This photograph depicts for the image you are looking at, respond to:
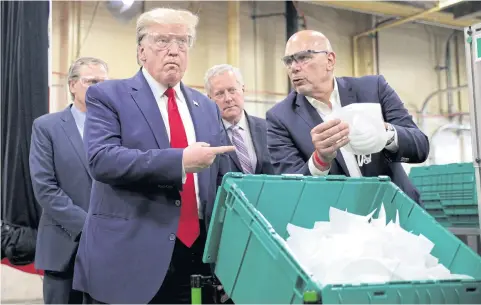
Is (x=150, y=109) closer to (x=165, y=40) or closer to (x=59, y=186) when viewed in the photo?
(x=165, y=40)

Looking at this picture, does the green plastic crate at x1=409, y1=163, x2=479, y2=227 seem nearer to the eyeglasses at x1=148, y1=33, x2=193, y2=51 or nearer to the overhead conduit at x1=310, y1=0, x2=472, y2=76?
the overhead conduit at x1=310, y1=0, x2=472, y2=76

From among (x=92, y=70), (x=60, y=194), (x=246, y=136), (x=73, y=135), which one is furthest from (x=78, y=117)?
(x=246, y=136)

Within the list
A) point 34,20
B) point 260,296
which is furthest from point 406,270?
point 34,20

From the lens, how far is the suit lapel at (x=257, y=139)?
214 cm

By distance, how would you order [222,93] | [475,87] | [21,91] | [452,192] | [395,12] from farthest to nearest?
1. [395,12]
2. [452,192]
3. [21,91]
4. [222,93]
5. [475,87]

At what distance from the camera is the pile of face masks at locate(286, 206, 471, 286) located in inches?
37.7

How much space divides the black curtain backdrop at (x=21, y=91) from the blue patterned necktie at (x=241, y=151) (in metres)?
1.24

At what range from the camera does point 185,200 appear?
1442mm

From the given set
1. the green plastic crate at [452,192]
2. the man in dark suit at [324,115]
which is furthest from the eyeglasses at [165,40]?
the green plastic crate at [452,192]

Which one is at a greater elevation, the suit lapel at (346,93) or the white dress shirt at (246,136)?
the suit lapel at (346,93)

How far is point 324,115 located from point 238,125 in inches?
25.9

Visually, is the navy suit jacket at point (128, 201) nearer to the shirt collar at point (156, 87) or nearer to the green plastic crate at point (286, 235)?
the shirt collar at point (156, 87)

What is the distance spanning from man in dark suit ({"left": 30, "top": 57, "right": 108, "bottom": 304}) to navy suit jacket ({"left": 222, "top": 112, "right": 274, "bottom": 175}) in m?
0.60

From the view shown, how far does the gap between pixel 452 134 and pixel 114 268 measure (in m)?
5.34
